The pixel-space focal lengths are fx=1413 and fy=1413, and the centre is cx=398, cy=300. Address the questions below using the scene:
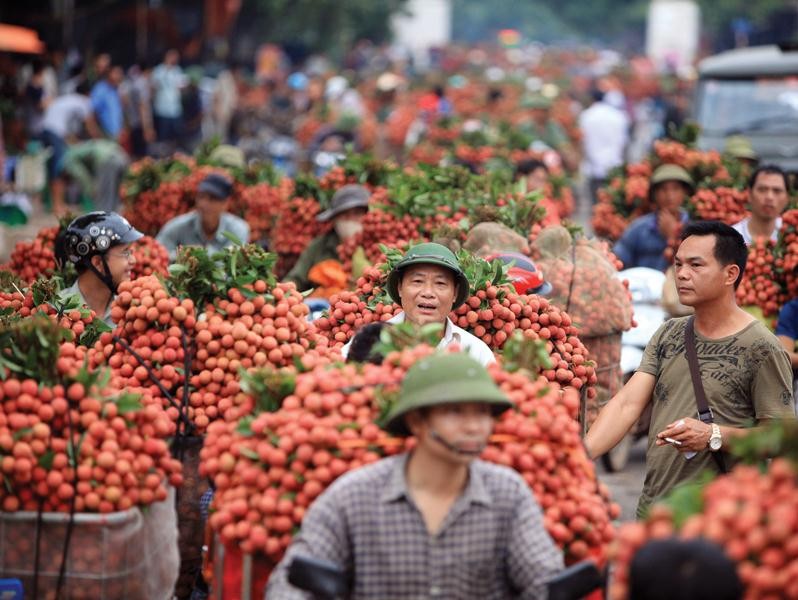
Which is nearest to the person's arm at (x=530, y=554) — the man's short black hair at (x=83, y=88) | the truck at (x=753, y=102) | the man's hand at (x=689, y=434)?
the man's hand at (x=689, y=434)

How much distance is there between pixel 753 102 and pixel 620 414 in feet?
36.8

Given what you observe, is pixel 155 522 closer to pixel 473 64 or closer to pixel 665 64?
pixel 473 64

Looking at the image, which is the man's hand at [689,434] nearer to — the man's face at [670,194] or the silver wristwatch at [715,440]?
the silver wristwatch at [715,440]

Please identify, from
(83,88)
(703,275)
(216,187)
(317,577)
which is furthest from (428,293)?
(83,88)

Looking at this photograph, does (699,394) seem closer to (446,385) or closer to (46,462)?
(446,385)

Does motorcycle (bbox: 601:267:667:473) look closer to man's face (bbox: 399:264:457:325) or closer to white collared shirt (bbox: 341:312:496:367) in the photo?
white collared shirt (bbox: 341:312:496:367)

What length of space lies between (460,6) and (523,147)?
88.1 meters

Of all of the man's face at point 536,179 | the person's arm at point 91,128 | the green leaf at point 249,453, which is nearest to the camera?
the green leaf at point 249,453

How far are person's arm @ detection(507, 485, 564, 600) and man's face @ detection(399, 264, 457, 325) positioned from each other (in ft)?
7.25

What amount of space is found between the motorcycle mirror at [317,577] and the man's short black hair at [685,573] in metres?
0.92

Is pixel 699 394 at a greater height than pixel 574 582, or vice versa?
pixel 699 394

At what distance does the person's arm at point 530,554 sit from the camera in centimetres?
423

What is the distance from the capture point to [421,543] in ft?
13.9

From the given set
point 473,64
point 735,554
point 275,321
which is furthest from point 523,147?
point 473,64
